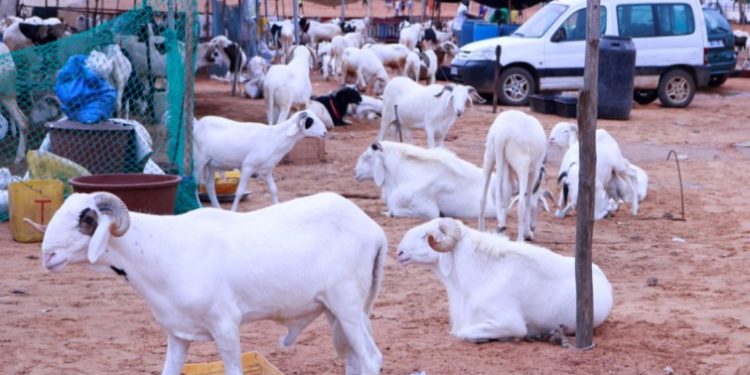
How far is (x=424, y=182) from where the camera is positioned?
40.2 ft

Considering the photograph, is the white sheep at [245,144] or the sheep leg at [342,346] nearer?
the sheep leg at [342,346]

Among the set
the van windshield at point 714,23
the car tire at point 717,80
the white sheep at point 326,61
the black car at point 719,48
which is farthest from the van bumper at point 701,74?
the white sheep at point 326,61

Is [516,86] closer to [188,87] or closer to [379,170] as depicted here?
[379,170]

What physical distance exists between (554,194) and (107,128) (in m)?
5.41

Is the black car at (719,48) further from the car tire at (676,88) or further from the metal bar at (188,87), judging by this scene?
the metal bar at (188,87)

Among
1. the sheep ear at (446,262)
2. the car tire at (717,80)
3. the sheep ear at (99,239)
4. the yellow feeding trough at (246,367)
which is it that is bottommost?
the car tire at (717,80)

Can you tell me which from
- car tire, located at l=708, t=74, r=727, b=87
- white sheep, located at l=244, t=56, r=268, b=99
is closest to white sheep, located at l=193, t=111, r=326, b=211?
white sheep, located at l=244, t=56, r=268, b=99

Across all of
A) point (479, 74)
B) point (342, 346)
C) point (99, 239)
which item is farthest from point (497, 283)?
point (479, 74)

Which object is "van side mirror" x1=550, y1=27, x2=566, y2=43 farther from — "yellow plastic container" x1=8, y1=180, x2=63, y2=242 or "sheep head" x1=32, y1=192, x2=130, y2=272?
"sheep head" x1=32, y1=192, x2=130, y2=272

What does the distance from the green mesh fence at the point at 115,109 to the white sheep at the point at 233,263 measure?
5759 mm

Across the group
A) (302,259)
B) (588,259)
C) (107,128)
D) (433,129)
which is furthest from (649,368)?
(433,129)

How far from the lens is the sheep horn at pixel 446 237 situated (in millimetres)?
7719

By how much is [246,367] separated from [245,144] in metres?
5.65

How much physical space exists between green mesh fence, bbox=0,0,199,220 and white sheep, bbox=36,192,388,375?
576 cm
